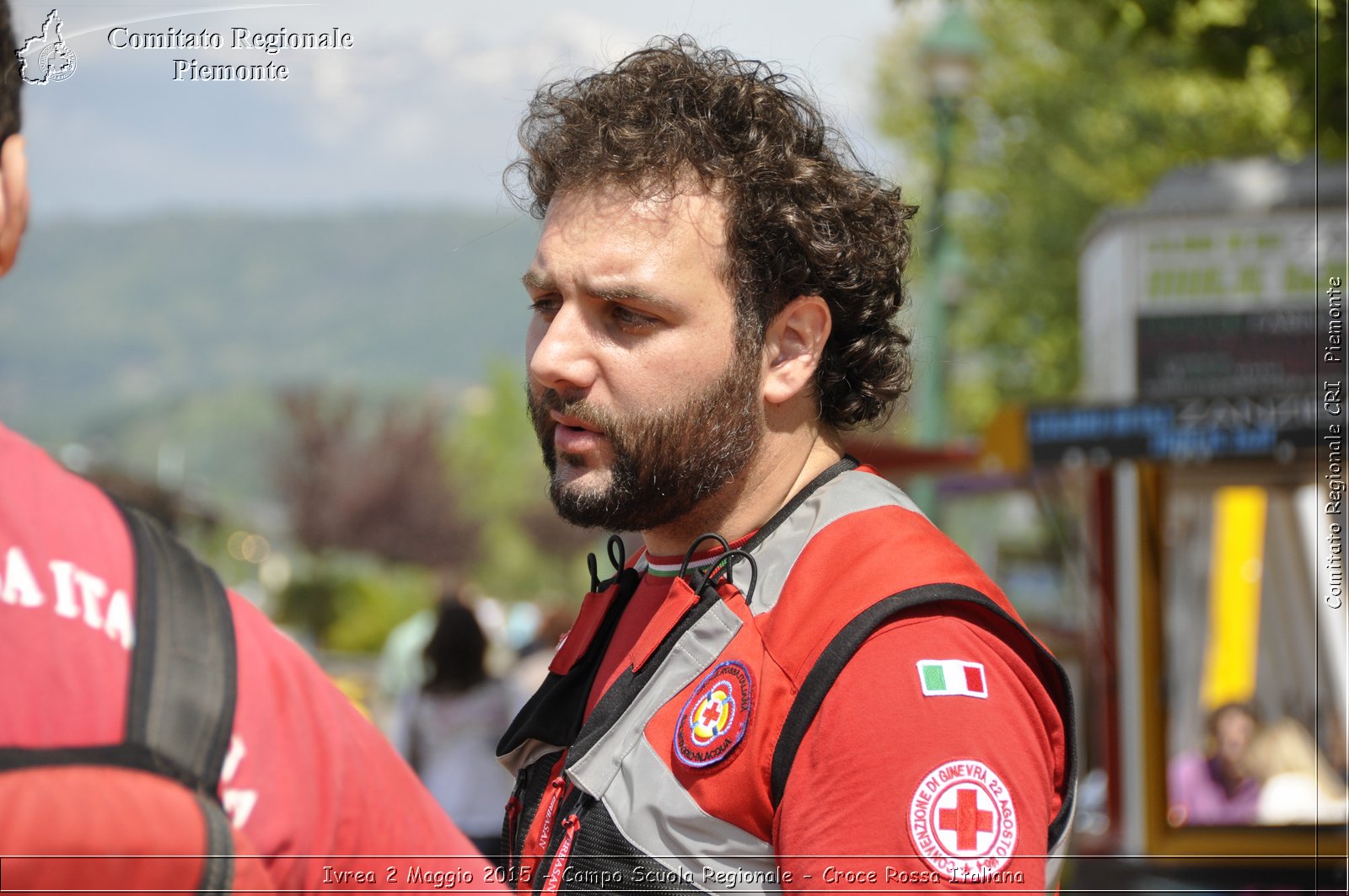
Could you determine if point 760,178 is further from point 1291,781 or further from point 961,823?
point 1291,781

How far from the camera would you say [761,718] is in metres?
1.68

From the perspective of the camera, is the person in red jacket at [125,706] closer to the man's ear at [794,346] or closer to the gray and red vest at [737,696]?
the gray and red vest at [737,696]

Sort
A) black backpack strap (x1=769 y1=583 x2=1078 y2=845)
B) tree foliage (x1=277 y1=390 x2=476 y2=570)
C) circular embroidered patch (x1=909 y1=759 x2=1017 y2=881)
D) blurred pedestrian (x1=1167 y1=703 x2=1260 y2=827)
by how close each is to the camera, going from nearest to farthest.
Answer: circular embroidered patch (x1=909 y1=759 x2=1017 y2=881) < black backpack strap (x1=769 y1=583 x2=1078 y2=845) < blurred pedestrian (x1=1167 y1=703 x2=1260 y2=827) < tree foliage (x1=277 y1=390 x2=476 y2=570)

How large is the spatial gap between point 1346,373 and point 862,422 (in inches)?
187

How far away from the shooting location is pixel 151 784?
1013mm

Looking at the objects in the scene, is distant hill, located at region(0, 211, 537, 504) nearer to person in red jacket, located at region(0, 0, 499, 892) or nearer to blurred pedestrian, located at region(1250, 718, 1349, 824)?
blurred pedestrian, located at region(1250, 718, 1349, 824)

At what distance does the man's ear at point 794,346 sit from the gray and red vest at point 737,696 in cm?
15

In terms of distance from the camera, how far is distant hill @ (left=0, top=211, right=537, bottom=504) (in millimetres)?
121688

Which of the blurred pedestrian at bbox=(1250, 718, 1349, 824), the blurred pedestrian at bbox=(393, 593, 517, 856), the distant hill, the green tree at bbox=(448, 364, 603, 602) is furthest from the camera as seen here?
the distant hill

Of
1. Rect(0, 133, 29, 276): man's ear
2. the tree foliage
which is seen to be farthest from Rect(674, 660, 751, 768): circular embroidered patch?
the tree foliage

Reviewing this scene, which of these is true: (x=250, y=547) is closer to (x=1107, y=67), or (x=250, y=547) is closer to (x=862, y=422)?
(x=1107, y=67)

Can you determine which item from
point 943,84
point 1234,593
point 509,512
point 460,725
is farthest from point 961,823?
point 509,512

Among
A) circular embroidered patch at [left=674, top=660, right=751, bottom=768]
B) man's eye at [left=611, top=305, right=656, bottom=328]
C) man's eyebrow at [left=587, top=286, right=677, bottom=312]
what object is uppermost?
man's eyebrow at [left=587, top=286, right=677, bottom=312]

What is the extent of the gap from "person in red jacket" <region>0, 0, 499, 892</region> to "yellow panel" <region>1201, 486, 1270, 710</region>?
931 cm
